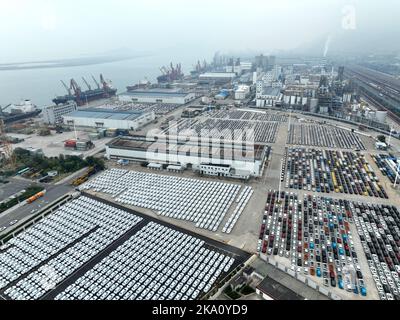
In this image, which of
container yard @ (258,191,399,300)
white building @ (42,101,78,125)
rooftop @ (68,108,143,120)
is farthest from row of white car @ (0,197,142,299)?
white building @ (42,101,78,125)

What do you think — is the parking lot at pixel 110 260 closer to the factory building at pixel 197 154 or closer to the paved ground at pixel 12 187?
the paved ground at pixel 12 187

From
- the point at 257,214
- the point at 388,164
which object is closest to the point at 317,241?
the point at 257,214

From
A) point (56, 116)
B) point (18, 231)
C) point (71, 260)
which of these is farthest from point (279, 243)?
point (56, 116)

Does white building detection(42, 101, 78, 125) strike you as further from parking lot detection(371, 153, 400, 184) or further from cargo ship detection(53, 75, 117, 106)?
parking lot detection(371, 153, 400, 184)

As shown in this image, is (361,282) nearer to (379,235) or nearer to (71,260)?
(379,235)

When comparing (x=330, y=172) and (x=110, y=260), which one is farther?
(x=330, y=172)

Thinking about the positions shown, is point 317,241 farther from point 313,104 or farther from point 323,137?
point 313,104
